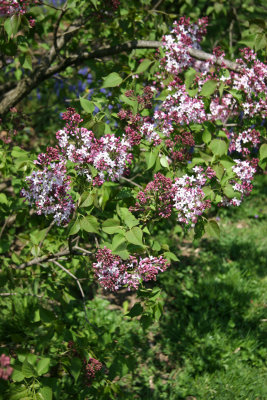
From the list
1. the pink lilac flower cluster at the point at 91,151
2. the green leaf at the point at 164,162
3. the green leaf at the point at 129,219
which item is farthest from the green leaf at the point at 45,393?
the green leaf at the point at 164,162

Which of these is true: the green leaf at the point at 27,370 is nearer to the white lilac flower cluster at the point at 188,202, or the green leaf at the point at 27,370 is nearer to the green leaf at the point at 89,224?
the green leaf at the point at 89,224

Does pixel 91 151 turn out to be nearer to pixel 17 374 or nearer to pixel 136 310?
pixel 136 310

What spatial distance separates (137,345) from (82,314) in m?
0.57

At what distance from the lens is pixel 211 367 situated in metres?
3.27

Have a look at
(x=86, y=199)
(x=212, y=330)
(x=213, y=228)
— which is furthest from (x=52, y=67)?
(x=212, y=330)

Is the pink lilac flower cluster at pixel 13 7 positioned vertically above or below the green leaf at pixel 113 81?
above

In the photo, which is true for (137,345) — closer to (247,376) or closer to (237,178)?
(247,376)

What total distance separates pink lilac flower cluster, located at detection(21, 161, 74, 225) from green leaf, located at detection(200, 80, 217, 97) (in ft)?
2.84

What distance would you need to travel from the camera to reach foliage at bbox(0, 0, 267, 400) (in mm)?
1774

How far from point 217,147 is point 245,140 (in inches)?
14.4

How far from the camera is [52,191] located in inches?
70.5

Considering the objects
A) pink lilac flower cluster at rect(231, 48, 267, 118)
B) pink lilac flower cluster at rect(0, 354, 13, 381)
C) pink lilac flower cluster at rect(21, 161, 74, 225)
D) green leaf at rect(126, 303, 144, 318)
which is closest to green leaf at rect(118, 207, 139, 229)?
pink lilac flower cluster at rect(21, 161, 74, 225)

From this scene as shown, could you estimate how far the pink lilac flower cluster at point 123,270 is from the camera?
176cm

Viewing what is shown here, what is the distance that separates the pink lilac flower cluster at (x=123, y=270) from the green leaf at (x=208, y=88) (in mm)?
927
